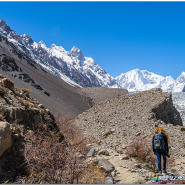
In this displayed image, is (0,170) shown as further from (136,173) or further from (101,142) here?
(101,142)

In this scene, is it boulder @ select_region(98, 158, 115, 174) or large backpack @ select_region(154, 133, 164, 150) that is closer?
boulder @ select_region(98, 158, 115, 174)

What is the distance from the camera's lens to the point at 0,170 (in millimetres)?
4105

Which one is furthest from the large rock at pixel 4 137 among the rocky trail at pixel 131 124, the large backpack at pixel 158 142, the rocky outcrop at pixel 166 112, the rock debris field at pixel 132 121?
the rocky outcrop at pixel 166 112

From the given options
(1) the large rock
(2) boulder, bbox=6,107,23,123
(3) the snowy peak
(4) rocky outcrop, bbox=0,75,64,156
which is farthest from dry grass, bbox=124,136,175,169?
(3) the snowy peak

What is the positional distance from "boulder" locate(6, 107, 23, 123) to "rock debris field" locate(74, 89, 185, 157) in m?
7.94

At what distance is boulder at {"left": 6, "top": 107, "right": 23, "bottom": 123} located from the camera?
5.53 metres

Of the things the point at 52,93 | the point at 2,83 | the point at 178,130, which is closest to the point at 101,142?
the point at 178,130

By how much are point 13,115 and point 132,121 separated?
40.6 ft

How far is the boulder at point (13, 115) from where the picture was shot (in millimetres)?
5531

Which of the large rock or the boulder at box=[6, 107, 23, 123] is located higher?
the boulder at box=[6, 107, 23, 123]

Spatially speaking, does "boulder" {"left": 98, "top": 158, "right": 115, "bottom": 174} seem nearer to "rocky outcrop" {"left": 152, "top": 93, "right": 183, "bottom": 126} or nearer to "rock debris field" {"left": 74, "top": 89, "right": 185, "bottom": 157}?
"rock debris field" {"left": 74, "top": 89, "right": 185, "bottom": 157}

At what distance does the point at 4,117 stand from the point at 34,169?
1990mm

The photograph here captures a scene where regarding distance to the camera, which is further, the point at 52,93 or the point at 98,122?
the point at 52,93

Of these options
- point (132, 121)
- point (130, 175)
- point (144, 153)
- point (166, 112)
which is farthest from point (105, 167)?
point (166, 112)
